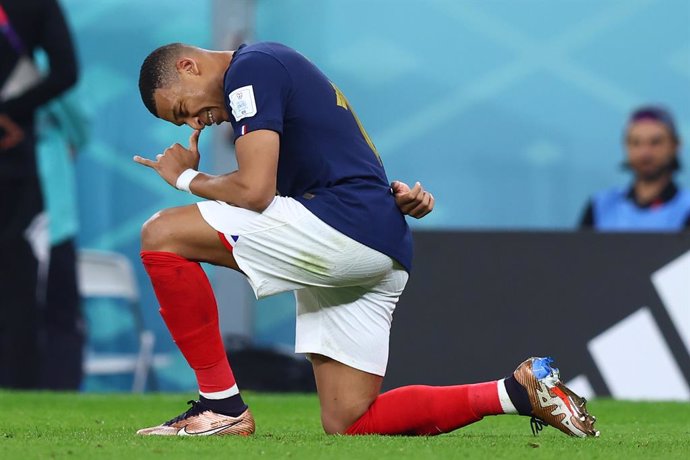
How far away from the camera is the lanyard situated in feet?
21.8

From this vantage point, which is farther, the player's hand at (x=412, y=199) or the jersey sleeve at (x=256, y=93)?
the player's hand at (x=412, y=199)

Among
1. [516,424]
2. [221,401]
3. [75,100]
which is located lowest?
[516,424]

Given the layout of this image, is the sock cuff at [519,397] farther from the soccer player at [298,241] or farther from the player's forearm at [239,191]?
the player's forearm at [239,191]

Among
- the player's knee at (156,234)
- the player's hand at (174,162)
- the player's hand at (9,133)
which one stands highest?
the player's hand at (9,133)

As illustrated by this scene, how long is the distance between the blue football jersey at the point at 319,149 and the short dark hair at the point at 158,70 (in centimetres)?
17

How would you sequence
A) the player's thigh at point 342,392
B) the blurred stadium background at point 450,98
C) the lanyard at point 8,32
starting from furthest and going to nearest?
1. the blurred stadium background at point 450,98
2. the lanyard at point 8,32
3. the player's thigh at point 342,392

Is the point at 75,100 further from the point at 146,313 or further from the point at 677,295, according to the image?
the point at 677,295

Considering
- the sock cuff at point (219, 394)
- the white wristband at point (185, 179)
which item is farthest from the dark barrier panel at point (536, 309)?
the white wristband at point (185, 179)

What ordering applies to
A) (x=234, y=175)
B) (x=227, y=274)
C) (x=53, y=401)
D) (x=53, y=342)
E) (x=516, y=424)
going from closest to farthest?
(x=234, y=175) → (x=516, y=424) → (x=53, y=401) → (x=53, y=342) → (x=227, y=274)

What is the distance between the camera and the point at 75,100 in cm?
753

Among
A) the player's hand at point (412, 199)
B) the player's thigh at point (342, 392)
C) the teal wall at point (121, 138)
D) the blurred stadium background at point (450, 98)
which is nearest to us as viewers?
the player's hand at point (412, 199)

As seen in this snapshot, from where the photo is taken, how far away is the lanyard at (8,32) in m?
6.63

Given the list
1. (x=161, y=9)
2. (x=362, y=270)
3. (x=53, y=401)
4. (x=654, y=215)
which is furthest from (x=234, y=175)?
(x=161, y=9)

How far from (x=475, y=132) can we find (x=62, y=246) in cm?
251
